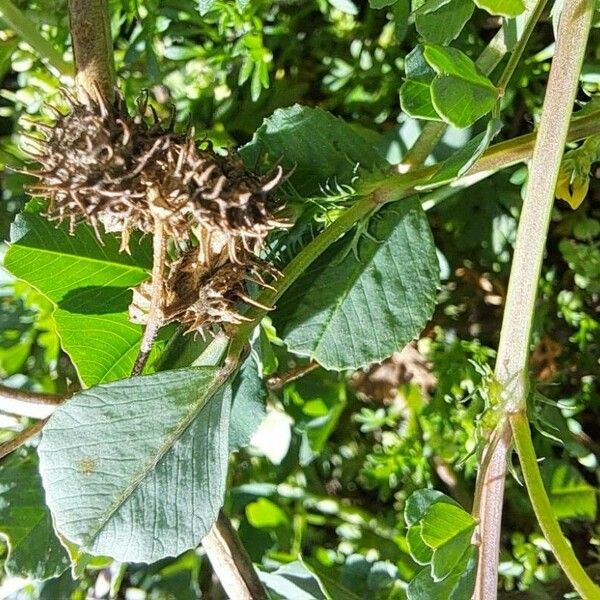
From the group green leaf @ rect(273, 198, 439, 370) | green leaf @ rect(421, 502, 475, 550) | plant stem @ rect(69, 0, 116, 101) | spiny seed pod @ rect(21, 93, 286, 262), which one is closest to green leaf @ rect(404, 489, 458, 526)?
green leaf @ rect(421, 502, 475, 550)

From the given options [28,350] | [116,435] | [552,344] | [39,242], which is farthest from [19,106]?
[552,344]

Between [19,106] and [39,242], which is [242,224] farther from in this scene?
[19,106]

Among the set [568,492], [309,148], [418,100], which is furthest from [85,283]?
[568,492]

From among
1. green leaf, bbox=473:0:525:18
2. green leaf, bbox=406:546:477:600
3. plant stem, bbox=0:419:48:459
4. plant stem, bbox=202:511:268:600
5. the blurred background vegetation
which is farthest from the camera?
the blurred background vegetation

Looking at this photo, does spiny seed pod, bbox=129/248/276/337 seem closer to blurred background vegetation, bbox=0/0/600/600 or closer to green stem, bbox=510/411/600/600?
green stem, bbox=510/411/600/600

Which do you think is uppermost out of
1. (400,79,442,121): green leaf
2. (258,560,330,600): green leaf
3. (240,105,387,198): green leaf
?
(400,79,442,121): green leaf

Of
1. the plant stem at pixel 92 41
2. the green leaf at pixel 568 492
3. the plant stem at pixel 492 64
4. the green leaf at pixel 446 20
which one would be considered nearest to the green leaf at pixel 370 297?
the plant stem at pixel 492 64
